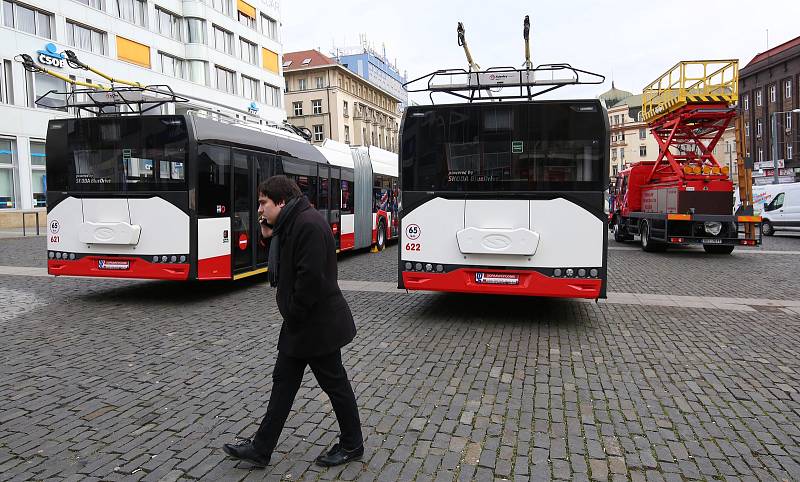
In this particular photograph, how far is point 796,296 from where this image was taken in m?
9.69

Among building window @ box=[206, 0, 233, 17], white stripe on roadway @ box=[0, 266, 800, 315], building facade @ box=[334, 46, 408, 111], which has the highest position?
building facade @ box=[334, 46, 408, 111]

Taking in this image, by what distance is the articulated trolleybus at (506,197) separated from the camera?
713cm

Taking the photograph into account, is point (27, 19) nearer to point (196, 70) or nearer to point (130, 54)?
point (130, 54)

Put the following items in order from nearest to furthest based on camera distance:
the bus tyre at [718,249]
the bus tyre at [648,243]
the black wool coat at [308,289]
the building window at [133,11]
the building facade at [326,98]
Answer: the black wool coat at [308,289] → the bus tyre at [718,249] → the bus tyre at [648,243] → the building window at [133,11] → the building facade at [326,98]

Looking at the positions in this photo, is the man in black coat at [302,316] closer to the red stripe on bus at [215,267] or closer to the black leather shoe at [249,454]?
the black leather shoe at [249,454]

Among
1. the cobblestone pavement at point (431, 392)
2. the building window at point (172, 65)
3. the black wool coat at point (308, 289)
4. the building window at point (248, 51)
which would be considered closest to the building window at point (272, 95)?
the building window at point (248, 51)

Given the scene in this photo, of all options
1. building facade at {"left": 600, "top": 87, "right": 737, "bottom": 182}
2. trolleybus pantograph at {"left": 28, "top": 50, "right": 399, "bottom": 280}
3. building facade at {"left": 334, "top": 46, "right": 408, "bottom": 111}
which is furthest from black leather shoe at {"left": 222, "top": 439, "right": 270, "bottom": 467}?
building facade at {"left": 600, "top": 87, "right": 737, "bottom": 182}

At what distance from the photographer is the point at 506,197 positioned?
730 centimetres

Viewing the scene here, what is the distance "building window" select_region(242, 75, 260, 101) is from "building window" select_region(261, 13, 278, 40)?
5.11 meters

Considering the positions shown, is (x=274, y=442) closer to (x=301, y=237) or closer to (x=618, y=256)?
(x=301, y=237)

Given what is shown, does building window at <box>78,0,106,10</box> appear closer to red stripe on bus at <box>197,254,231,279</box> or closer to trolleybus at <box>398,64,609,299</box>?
red stripe on bus at <box>197,254,231,279</box>

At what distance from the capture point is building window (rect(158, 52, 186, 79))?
38688 mm

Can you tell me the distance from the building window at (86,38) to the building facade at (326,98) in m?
38.7

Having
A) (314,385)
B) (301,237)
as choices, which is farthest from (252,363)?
(301,237)
